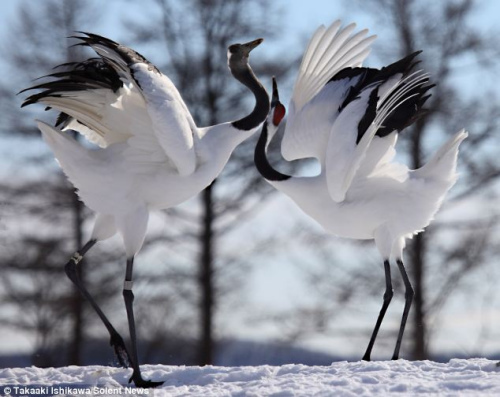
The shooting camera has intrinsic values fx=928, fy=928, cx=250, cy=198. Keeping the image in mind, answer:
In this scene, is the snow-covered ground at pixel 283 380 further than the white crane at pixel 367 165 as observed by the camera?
No

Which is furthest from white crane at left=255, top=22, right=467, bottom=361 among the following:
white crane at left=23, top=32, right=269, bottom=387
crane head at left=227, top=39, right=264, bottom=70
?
white crane at left=23, top=32, right=269, bottom=387

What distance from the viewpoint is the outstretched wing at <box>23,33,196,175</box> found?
691 cm

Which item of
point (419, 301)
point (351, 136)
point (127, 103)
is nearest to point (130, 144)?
point (127, 103)

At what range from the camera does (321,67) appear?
8.69m

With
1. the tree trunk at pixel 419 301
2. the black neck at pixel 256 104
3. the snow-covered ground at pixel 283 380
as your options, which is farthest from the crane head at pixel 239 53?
the tree trunk at pixel 419 301

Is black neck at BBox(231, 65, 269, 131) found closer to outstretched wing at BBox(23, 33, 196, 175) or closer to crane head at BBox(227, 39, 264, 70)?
crane head at BBox(227, 39, 264, 70)

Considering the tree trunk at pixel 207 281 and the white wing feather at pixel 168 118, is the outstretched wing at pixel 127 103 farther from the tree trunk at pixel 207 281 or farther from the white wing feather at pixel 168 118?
the tree trunk at pixel 207 281

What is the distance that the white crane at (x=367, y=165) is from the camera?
7.52 meters

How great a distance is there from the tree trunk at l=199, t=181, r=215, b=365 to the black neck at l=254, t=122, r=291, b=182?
4520 mm

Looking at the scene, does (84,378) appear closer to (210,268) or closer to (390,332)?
(210,268)

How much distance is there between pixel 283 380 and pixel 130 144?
224cm

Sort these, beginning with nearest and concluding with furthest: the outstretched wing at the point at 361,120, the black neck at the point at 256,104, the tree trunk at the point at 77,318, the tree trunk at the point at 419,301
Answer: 1. the outstretched wing at the point at 361,120
2. the black neck at the point at 256,104
3. the tree trunk at the point at 419,301
4. the tree trunk at the point at 77,318

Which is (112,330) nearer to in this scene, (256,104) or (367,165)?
(256,104)

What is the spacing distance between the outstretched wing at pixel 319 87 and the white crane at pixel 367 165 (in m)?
0.01
